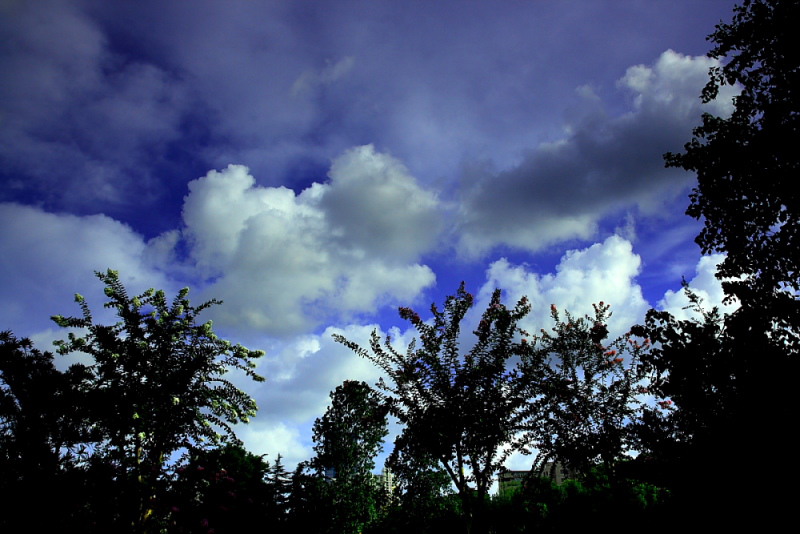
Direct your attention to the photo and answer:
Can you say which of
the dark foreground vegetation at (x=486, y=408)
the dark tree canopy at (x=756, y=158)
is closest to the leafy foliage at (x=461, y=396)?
the dark foreground vegetation at (x=486, y=408)

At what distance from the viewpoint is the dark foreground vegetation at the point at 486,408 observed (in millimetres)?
5324

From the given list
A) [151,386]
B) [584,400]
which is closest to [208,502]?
[151,386]

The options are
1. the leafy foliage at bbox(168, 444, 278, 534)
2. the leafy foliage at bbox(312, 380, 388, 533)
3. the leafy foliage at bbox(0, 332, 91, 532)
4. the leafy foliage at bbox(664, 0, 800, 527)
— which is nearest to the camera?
the leafy foliage at bbox(664, 0, 800, 527)

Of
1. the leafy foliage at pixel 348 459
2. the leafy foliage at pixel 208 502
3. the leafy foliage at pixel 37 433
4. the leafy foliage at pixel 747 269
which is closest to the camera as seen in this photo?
the leafy foliage at pixel 747 269

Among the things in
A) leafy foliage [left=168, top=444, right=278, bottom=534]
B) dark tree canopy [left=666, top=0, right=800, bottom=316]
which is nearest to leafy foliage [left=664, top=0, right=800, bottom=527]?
dark tree canopy [left=666, top=0, right=800, bottom=316]

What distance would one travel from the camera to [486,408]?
10102 mm

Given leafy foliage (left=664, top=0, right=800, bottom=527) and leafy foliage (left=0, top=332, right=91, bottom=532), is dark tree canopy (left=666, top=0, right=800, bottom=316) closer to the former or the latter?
leafy foliage (left=664, top=0, right=800, bottom=527)

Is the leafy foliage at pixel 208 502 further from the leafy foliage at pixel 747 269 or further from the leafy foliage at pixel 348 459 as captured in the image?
the leafy foliage at pixel 747 269

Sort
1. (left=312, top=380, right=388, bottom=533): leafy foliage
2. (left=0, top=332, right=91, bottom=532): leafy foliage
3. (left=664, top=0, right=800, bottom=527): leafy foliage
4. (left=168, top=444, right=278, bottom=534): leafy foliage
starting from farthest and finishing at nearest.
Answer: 1. (left=312, top=380, right=388, bottom=533): leafy foliage
2. (left=168, top=444, right=278, bottom=534): leafy foliage
3. (left=0, top=332, right=91, bottom=532): leafy foliage
4. (left=664, top=0, right=800, bottom=527): leafy foliage

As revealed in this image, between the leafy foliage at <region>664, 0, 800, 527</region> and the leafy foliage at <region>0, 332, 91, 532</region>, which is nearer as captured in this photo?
the leafy foliage at <region>664, 0, 800, 527</region>

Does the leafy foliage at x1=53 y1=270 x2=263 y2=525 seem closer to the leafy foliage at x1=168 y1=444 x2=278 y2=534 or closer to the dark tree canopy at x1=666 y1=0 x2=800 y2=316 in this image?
the leafy foliage at x1=168 y1=444 x2=278 y2=534

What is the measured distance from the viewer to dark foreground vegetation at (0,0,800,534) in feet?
17.5

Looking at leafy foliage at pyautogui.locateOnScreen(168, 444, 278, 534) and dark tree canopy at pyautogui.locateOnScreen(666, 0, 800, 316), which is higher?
dark tree canopy at pyautogui.locateOnScreen(666, 0, 800, 316)

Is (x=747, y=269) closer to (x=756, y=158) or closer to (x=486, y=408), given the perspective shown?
(x=756, y=158)
